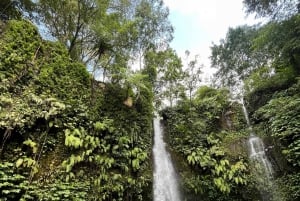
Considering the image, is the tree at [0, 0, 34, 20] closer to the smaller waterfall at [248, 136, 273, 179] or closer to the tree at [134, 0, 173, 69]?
the tree at [134, 0, 173, 69]

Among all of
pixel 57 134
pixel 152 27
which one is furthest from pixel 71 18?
pixel 57 134

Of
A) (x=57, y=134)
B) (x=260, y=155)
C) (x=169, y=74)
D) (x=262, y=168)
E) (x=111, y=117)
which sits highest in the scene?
(x=169, y=74)

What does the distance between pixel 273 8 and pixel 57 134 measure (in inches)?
361

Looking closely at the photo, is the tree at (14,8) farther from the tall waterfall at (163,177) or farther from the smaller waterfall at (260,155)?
the smaller waterfall at (260,155)

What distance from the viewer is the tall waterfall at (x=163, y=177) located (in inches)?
295

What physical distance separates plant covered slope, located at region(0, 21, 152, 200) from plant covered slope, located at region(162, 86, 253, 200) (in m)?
1.50

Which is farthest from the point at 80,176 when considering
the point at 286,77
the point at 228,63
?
the point at 228,63

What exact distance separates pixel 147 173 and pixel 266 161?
12.9ft

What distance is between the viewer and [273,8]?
32.4 ft

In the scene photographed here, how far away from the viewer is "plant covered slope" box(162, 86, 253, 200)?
7.68 m

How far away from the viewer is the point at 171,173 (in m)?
8.22

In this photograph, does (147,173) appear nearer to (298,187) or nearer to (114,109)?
(114,109)

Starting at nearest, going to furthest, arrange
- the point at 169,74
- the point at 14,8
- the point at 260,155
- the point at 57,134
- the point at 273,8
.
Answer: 1. the point at 57,134
2. the point at 260,155
3. the point at 14,8
4. the point at 273,8
5. the point at 169,74

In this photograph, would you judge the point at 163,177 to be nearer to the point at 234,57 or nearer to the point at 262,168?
the point at 262,168
